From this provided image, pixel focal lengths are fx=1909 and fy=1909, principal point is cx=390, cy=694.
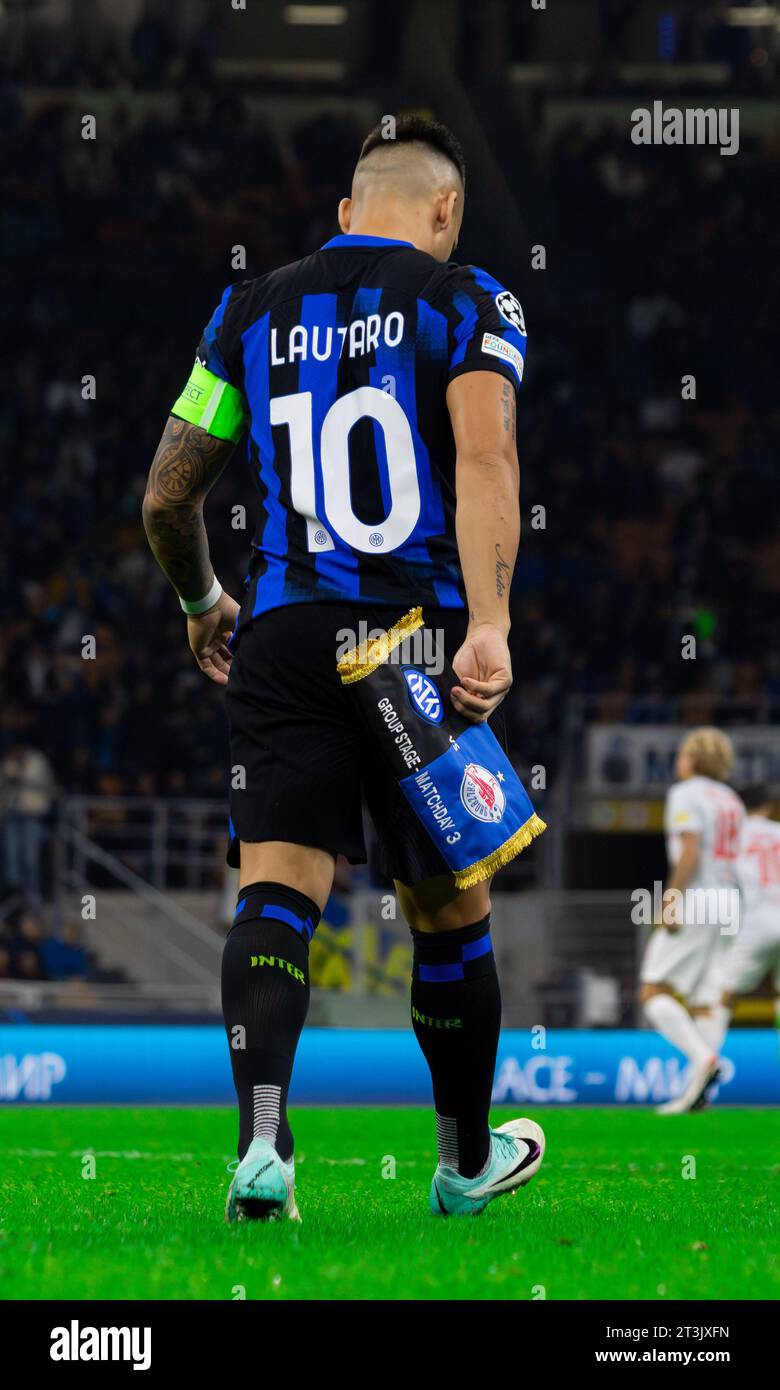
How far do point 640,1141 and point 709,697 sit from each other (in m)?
10.1

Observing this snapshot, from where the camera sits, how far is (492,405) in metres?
Result: 3.92

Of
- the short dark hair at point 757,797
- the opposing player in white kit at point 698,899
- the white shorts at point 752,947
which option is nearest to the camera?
the opposing player in white kit at point 698,899

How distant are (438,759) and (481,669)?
7.9 inches

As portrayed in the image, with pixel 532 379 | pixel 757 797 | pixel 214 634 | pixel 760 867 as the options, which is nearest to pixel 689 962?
pixel 760 867

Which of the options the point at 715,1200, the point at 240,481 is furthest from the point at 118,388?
the point at 715,1200

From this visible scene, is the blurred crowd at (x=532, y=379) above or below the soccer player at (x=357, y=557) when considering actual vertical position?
above

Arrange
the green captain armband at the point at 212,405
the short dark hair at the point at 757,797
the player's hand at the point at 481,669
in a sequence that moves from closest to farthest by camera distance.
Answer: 1. the player's hand at the point at 481,669
2. the green captain armband at the point at 212,405
3. the short dark hair at the point at 757,797

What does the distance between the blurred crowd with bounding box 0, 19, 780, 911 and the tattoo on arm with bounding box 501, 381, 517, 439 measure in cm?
1403

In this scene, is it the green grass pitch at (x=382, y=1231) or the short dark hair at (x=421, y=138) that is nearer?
the green grass pitch at (x=382, y=1231)

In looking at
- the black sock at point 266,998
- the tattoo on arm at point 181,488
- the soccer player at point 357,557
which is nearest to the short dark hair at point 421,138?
the soccer player at point 357,557

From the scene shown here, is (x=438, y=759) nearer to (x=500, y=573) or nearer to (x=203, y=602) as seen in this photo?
(x=500, y=573)

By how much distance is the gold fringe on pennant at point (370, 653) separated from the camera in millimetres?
3852

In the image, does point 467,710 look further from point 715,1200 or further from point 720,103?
point 720,103

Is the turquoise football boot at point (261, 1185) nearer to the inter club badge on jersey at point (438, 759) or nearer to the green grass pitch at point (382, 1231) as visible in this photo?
the green grass pitch at point (382, 1231)
